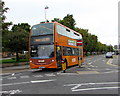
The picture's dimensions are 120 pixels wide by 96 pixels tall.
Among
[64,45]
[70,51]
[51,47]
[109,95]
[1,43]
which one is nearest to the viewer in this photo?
[109,95]

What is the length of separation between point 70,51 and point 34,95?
12714mm

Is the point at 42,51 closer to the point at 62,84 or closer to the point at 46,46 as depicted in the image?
the point at 46,46

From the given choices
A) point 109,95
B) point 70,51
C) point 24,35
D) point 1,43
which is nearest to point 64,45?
point 70,51

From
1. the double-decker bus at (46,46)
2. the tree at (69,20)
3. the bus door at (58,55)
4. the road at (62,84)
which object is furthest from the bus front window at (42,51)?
the tree at (69,20)

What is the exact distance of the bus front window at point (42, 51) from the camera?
15.6 metres

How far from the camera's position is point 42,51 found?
51.9 feet

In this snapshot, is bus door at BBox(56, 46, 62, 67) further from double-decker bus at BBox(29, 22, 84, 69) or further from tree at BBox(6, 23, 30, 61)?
tree at BBox(6, 23, 30, 61)

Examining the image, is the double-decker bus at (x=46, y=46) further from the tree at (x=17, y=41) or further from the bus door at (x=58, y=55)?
the tree at (x=17, y=41)

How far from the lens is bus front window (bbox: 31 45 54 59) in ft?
51.1

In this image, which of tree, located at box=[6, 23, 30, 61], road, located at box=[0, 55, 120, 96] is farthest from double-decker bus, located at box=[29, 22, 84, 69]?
tree, located at box=[6, 23, 30, 61]

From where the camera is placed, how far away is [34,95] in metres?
6.86

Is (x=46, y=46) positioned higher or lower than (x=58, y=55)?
higher

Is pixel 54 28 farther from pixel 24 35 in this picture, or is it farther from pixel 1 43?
pixel 24 35

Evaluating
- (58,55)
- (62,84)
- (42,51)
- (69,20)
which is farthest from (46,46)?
(69,20)
